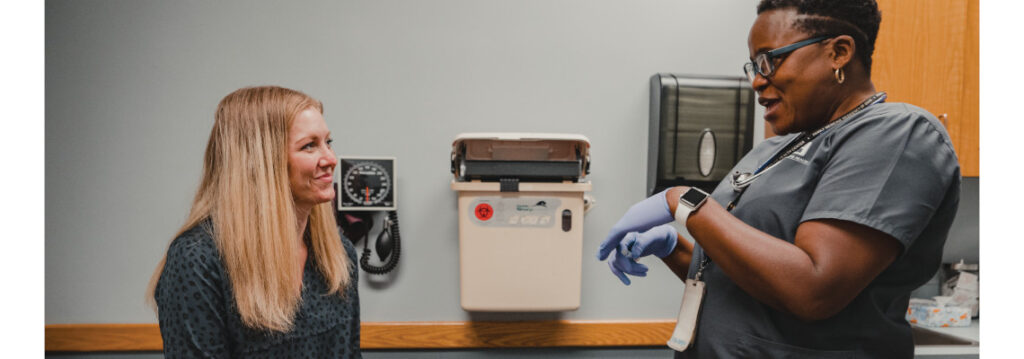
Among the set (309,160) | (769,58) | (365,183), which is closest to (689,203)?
(769,58)

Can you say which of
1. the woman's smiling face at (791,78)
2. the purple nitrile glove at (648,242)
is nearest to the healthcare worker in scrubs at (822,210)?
the woman's smiling face at (791,78)

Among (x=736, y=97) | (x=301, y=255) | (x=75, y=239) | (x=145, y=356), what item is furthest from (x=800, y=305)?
(x=75, y=239)

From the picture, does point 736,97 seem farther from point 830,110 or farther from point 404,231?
point 404,231

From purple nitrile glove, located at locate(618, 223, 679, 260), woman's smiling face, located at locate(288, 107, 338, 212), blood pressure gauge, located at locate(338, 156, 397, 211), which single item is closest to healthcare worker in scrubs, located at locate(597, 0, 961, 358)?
purple nitrile glove, located at locate(618, 223, 679, 260)

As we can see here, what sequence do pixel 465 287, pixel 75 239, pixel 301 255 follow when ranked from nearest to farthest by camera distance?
1. pixel 301 255
2. pixel 465 287
3. pixel 75 239

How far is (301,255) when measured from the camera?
3.50 ft

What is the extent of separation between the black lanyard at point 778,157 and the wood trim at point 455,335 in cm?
96

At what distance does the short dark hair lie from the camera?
760 millimetres

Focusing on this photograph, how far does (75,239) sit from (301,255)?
4.07 feet

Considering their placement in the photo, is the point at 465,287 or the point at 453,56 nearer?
the point at 465,287

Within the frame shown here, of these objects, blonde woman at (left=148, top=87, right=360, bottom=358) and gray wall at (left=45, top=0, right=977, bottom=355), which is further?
gray wall at (left=45, top=0, right=977, bottom=355)

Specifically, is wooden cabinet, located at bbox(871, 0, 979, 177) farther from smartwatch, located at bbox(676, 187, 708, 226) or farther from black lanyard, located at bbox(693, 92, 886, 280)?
smartwatch, located at bbox(676, 187, 708, 226)

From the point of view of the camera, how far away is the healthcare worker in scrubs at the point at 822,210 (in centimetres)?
67

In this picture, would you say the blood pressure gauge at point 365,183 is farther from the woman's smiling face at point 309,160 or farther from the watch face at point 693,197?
the watch face at point 693,197
